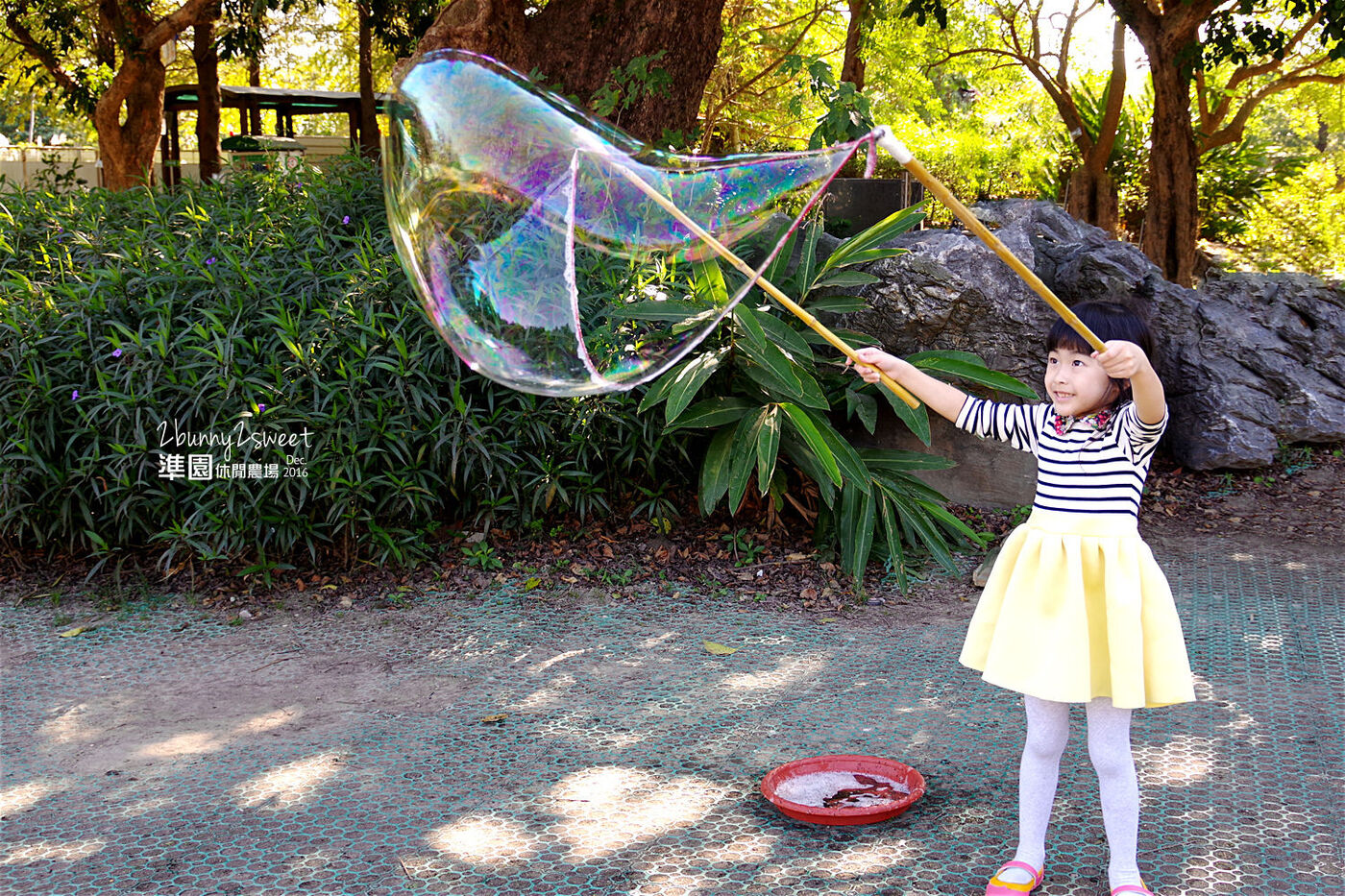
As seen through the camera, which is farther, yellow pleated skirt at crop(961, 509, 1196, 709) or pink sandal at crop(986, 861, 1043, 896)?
pink sandal at crop(986, 861, 1043, 896)

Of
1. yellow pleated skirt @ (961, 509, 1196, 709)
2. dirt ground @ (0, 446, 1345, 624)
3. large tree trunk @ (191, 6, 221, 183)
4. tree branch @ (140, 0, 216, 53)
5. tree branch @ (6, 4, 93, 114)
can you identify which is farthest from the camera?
large tree trunk @ (191, 6, 221, 183)

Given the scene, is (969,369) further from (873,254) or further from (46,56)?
(46,56)

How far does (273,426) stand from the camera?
→ 457 cm

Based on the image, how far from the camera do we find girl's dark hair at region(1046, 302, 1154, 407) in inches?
88.7

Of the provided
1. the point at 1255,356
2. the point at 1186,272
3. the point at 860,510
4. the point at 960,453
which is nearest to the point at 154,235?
the point at 860,510

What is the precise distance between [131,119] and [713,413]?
333 inches

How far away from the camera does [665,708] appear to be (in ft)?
11.2

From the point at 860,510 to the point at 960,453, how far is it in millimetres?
1170

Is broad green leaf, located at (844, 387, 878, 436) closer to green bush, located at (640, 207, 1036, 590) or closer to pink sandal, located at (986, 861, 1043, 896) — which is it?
green bush, located at (640, 207, 1036, 590)

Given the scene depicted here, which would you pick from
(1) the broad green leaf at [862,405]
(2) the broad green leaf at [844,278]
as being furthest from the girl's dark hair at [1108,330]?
(2) the broad green leaf at [844,278]

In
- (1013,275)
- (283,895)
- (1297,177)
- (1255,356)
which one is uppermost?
(1297,177)

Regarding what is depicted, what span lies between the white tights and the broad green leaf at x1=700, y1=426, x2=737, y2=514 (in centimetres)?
231

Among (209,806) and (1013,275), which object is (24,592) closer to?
(209,806)

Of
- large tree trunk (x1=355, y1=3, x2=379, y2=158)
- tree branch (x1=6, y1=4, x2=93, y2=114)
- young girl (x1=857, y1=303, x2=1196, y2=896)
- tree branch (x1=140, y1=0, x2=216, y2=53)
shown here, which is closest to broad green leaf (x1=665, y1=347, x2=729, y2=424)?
young girl (x1=857, y1=303, x2=1196, y2=896)
